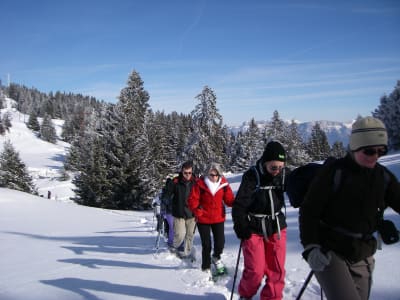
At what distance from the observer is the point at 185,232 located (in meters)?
7.66

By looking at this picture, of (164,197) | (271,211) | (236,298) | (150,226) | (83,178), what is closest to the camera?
(271,211)

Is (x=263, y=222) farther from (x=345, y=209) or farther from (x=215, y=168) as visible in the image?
(x=215, y=168)

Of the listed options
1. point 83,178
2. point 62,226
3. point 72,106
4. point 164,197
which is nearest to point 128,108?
point 83,178

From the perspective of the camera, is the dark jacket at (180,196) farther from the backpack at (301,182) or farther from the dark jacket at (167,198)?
the backpack at (301,182)

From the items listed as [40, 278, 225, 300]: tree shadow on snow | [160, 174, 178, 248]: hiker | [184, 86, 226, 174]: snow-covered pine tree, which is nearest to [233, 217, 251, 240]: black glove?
[40, 278, 225, 300]: tree shadow on snow

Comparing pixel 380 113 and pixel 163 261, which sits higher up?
pixel 380 113

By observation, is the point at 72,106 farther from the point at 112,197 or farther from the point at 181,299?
the point at 181,299

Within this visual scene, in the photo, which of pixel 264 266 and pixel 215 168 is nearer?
A: pixel 264 266

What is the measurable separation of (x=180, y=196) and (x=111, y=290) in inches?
101

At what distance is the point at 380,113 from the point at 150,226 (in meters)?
37.8

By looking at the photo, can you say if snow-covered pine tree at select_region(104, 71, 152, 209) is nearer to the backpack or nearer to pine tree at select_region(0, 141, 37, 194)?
pine tree at select_region(0, 141, 37, 194)

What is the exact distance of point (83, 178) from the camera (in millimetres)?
30438

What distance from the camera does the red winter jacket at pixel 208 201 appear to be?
5.94 meters

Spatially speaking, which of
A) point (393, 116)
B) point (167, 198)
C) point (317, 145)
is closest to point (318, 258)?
point (167, 198)
